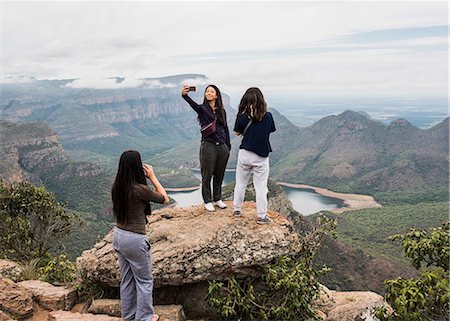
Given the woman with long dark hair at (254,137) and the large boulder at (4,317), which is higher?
the woman with long dark hair at (254,137)

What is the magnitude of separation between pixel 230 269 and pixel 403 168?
120 meters

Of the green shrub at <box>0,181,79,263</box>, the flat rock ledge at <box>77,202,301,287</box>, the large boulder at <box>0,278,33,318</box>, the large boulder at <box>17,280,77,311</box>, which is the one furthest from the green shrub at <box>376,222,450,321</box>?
the green shrub at <box>0,181,79,263</box>

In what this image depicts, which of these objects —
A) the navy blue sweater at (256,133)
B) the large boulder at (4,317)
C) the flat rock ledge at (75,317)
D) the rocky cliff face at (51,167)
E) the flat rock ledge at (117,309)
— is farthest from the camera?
the rocky cliff face at (51,167)

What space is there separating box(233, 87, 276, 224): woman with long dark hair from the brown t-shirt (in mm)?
2332

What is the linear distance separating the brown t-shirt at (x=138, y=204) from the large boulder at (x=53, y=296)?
8.85 feet

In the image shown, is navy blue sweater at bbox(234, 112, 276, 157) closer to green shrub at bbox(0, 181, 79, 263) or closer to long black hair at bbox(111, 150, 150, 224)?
long black hair at bbox(111, 150, 150, 224)

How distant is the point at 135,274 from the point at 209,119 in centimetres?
332

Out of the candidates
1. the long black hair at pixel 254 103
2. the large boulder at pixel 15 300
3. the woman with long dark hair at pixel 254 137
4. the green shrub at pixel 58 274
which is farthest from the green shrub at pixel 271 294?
the green shrub at pixel 58 274

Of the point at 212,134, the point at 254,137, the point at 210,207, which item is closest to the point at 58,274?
the point at 210,207

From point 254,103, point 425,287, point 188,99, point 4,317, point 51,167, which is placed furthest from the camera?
point 51,167

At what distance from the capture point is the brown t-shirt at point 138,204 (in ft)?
17.9

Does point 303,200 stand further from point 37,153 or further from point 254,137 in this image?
point 254,137

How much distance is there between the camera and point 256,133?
7234mm

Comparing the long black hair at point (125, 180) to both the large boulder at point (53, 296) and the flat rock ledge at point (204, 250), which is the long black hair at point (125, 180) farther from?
the large boulder at point (53, 296)
